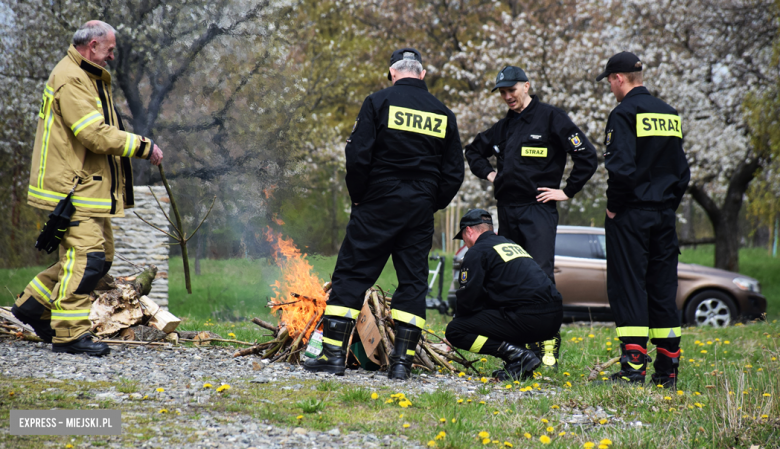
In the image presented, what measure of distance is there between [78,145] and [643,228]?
3.93m

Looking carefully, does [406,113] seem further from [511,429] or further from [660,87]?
[660,87]

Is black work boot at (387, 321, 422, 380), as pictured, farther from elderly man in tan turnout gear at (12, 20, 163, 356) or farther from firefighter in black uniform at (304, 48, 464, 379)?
elderly man in tan turnout gear at (12, 20, 163, 356)

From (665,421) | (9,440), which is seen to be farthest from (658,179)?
(9,440)

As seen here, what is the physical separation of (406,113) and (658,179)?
1.77 m

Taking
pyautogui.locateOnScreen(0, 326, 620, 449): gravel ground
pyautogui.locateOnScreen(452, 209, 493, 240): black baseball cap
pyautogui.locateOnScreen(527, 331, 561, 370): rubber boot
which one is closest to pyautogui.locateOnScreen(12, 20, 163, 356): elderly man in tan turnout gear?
pyautogui.locateOnScreen(0, 326, 620, 449): gravel ground

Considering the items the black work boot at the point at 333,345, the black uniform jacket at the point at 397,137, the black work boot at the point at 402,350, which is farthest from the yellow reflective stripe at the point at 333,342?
the black uniform jacket at the point at 397,137

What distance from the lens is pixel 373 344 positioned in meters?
4.47

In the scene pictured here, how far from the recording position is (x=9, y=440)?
2.53 meters

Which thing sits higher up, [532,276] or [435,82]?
[435,82]

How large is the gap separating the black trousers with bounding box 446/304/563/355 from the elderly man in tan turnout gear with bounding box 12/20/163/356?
2569 millimetres

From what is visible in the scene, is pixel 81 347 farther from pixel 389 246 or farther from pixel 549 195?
pixel 549 195

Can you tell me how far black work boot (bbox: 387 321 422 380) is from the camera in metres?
4.18

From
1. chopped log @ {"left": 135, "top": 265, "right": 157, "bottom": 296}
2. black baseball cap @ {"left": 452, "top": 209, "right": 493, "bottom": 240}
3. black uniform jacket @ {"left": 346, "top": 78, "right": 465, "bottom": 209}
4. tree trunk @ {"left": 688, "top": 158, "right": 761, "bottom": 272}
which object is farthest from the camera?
tree trunk @ {"left": 688, "top": 158, "right": 761, "bottom": 272}

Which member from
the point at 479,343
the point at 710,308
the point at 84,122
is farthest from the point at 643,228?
the point at 710,308
